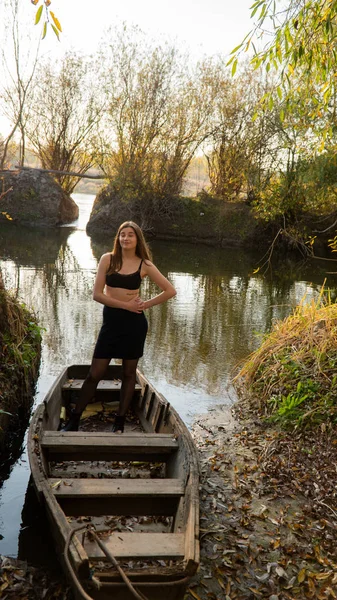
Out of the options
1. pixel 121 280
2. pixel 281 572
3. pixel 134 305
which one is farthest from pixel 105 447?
pixel 281 572

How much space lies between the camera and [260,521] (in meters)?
4.29

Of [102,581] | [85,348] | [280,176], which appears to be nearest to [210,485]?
[102,581]

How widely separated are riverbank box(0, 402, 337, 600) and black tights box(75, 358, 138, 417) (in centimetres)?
98

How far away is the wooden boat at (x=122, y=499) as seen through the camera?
2.94 meters

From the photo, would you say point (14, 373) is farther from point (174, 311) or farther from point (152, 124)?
point (152, 124)

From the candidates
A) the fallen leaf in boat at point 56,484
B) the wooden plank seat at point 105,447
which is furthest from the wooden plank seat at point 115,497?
the wooden plank seat at point 105,447

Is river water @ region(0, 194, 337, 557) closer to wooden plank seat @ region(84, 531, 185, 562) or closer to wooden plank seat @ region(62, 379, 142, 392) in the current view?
wooden plank seat @ region(62, 379, 142, 392)

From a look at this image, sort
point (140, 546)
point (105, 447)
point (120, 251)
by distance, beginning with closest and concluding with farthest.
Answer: point (140, 546) < point (105, 447) < point (120, 251)

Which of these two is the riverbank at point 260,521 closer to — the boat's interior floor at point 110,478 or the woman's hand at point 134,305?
the boat's interior floor at point 110,478

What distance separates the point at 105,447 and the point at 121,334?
110cm

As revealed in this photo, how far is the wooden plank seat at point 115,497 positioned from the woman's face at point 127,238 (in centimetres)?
218

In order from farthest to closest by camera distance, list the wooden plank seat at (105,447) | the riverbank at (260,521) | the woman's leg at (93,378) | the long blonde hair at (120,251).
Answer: the woman's leg at (93,378) → the long blonde hair at (120,251) → the wooden plank seat at (105,447) → the riverbank at (260,521)

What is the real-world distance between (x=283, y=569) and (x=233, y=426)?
2707mm

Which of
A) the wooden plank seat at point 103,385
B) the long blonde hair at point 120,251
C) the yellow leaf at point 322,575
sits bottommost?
the yellow leaf at point 322,575
